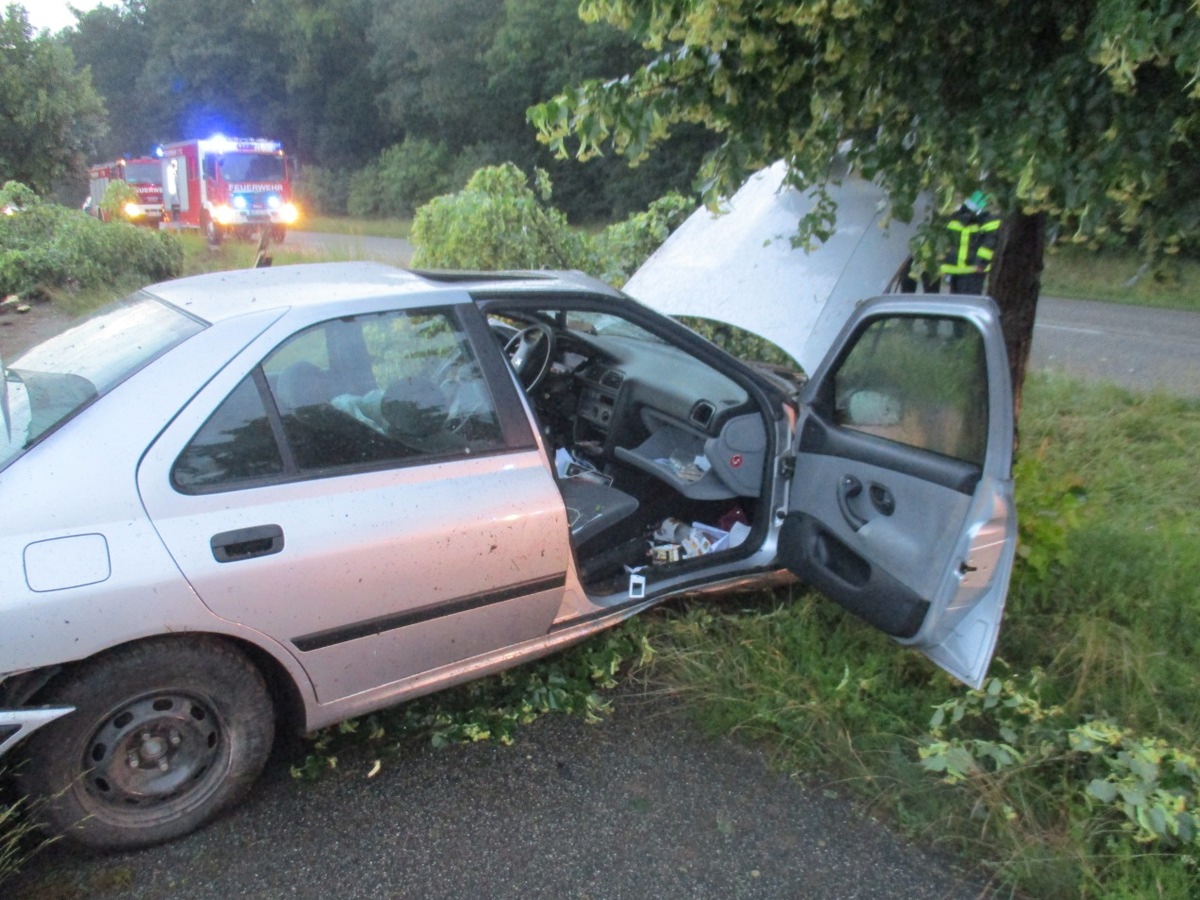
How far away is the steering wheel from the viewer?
172 inches

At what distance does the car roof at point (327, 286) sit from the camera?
121 inches

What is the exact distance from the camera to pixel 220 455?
2729mm

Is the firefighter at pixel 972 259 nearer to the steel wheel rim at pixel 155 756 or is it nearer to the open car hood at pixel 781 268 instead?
the open car hood at pixel 781 268

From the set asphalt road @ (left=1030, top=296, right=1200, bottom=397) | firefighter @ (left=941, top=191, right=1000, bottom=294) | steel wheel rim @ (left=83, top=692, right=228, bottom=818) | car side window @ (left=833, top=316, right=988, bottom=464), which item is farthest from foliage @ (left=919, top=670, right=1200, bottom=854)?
asphalt road @ (left=1030, top=296, right=1200, bottom=397)

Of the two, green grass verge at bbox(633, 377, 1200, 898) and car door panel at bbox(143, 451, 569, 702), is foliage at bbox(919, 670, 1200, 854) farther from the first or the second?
car door panel at bbox(143, 451, 569, 702)

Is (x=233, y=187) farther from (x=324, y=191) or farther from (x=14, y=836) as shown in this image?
(x=14, y=836)

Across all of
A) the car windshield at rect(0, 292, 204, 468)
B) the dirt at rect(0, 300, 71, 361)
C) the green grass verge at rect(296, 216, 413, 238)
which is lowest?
the green grass verge at rect(296, 216, 413, 238)

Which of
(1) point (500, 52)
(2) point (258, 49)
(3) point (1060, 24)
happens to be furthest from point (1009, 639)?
(2) point (258, 49)

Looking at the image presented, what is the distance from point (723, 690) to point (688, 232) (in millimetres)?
4149

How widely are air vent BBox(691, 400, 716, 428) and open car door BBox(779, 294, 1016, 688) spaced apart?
0.35m

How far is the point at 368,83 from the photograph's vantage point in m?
46.3

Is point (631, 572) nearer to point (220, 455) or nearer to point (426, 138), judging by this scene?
point (220, 455)

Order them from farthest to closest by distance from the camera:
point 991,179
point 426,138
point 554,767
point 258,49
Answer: point 258,49, point 426,138, point 991,179, point 554,767

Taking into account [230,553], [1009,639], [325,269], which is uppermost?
[325,269]
